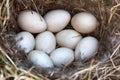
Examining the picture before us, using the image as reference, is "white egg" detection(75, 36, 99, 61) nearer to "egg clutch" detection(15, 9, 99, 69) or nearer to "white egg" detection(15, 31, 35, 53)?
"egg clutch" detection(15, 9, 99, 69)

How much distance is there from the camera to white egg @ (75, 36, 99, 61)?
1.28 metres

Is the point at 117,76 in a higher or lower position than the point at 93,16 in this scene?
lower

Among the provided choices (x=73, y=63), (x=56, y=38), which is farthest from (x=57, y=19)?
(x=73, y=63)

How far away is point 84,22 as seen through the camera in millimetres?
1300

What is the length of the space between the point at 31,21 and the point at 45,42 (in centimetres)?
9

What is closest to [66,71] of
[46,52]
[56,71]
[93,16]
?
[56,71]

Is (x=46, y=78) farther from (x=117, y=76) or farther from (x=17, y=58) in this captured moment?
(x=117, y=76)

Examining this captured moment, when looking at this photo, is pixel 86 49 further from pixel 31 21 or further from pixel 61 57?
pixel 31 21

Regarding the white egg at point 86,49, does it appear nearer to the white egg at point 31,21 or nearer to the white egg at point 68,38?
the white egg at point 68,38

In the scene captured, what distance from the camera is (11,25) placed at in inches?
49.8

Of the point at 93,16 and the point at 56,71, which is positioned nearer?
the point at 56,71

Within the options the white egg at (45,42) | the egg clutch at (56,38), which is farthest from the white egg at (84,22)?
the white egg at (45,42)

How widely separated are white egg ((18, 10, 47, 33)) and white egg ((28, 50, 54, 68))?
96mm

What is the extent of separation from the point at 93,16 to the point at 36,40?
0.73 feet
